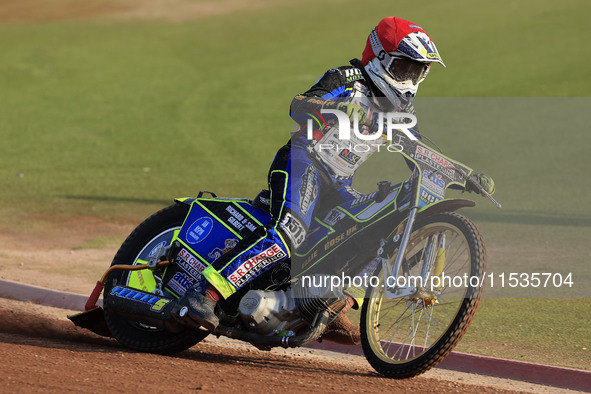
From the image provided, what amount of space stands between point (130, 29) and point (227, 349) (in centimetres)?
2549

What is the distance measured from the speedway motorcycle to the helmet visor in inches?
21.0

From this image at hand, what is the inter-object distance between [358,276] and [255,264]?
2.16 feet

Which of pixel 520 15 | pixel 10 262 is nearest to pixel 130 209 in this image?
pixel 10 262

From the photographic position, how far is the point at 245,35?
98.8 feet

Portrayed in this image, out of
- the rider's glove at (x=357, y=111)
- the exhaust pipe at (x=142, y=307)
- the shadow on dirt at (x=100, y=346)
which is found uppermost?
the rider's glove at (x=357, y=111)

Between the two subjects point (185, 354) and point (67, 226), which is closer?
point (185, 354)

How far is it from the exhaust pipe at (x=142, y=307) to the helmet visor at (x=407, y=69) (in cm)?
205

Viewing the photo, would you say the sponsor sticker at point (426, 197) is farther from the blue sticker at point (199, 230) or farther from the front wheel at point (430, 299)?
the blue sticker at point (199, 230)

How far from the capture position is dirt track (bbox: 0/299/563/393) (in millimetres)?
4734

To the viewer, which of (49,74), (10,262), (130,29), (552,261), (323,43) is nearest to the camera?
(10,262)

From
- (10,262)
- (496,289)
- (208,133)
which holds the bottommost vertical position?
(10,262)

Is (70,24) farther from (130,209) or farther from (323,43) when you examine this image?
(130,209)

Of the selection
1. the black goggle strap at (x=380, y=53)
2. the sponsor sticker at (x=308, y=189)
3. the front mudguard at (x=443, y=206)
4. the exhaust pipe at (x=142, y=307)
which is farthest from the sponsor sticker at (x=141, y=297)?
the black goggle strap at (x=380, y=53)

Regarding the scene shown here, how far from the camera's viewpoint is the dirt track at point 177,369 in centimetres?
473
